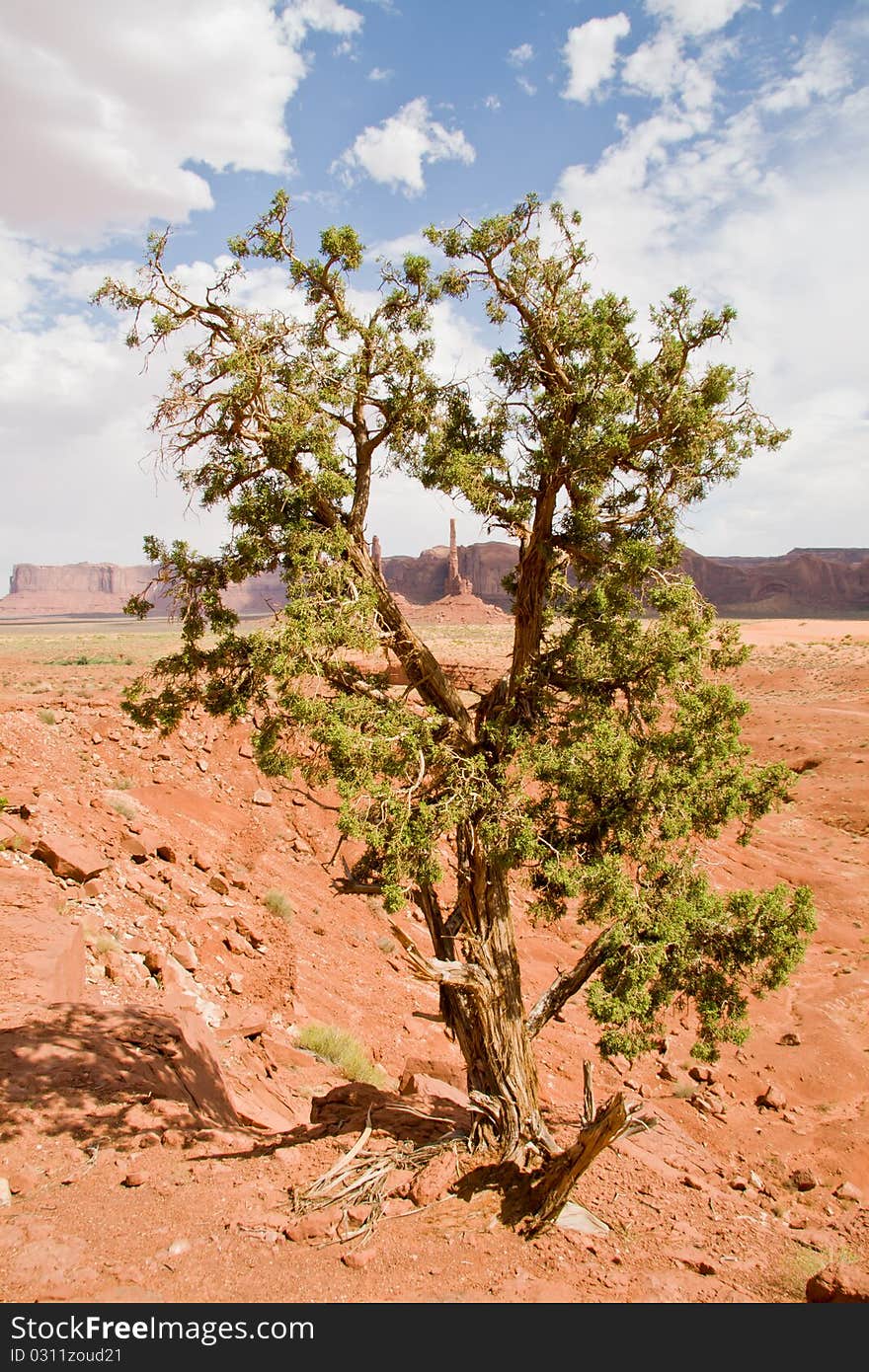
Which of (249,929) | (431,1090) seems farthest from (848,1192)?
(249,929)

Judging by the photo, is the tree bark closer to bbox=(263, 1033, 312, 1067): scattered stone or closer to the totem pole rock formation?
bbox=(263, 1033, 312, 1067): scattered stone

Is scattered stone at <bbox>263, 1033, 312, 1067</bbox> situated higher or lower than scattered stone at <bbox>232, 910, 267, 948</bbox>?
lower

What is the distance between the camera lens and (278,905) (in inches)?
545

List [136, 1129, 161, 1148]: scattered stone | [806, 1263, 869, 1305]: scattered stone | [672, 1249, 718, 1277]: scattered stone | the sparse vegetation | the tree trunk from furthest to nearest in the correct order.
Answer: the sparse vegetation < the tree trunk < [136, 1129, 161, 1148]: scattered stone < [672, 1249, 718, 1277]: scattered stone < [806, 1263, 869, 1305]: scattered stone

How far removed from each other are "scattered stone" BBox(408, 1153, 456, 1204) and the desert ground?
0.03m

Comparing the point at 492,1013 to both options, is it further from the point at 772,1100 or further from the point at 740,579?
the point at 740,579

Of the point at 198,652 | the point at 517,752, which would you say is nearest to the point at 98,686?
the point at 198,652

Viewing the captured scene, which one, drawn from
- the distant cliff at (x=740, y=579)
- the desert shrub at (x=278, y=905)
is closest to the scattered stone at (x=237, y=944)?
the desert shrub at (x=278, y=905)

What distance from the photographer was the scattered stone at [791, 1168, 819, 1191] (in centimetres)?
931

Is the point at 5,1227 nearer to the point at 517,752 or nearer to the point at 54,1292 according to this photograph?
the point at 54,1292

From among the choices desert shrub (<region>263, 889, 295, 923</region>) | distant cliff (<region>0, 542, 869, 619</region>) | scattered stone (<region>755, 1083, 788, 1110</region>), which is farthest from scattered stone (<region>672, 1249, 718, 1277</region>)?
distant cliff (<region>0, 542, 869, 619</region>)

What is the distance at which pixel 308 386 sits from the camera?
796cm

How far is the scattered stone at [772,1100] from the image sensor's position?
38.1 feet
